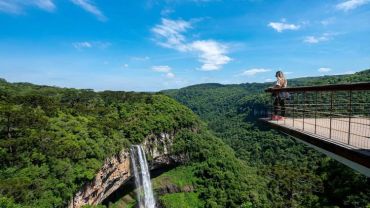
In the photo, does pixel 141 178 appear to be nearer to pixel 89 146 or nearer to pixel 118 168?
pixel 118 168

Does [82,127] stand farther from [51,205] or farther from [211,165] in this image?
[211,165]

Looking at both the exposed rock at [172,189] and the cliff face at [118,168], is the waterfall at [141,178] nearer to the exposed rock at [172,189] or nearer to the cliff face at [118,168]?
the cliff face at [118,168]

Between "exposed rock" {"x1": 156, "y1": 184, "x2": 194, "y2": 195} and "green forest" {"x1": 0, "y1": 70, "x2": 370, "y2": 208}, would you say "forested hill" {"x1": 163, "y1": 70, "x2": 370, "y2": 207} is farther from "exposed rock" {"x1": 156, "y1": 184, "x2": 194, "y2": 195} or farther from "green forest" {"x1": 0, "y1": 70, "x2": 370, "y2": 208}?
"exposed rock" {"x1": 156, "y1": 184, "x2": 194, "y2": 195}

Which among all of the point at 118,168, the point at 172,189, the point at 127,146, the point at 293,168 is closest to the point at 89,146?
the point at 118,168

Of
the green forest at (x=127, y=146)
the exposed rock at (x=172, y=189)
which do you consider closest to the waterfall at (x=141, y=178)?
the green forest at (x=127, y=146)

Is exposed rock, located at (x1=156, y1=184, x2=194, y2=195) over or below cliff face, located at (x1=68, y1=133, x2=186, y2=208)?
below

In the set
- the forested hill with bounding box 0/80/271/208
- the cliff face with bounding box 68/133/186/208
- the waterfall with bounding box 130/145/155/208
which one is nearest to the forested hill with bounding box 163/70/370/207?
the forested hill with bounding box 0/80/271/208

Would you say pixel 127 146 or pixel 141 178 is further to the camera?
pixel 141 178
